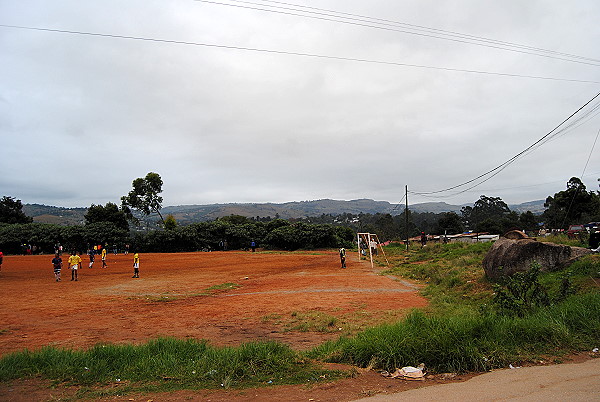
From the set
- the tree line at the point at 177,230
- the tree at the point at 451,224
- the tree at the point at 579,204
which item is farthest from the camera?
the tree at the point at 451,224

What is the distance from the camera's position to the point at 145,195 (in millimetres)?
65875

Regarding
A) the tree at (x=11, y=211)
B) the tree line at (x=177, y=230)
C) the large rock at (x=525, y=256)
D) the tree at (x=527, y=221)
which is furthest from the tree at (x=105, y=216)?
the tree at (x=527, y=221)

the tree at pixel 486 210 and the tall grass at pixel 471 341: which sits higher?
the tree at pixel 486 210

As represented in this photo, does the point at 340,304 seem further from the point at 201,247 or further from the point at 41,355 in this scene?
the point at 201,247

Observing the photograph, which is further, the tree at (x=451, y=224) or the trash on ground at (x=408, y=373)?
the tree at (x=451, y=224)

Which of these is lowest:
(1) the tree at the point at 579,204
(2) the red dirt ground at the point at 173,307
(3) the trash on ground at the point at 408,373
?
(2) the red dirt ground at the point at 173,307

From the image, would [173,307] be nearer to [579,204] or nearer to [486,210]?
[579,204]

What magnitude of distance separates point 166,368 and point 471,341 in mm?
4858

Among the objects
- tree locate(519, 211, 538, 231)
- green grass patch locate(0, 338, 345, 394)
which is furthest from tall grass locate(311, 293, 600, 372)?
tree locate(519, 211, 538, 231)

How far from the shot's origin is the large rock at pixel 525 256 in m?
12.6

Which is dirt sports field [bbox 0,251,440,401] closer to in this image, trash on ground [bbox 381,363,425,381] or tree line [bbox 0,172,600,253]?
trash on ground [bbox 381,363,425,381]

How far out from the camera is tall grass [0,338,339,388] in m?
5.69

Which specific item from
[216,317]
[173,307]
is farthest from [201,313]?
[173,307]

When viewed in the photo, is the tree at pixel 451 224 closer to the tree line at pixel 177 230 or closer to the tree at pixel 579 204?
the tree line at pixel 177 230
